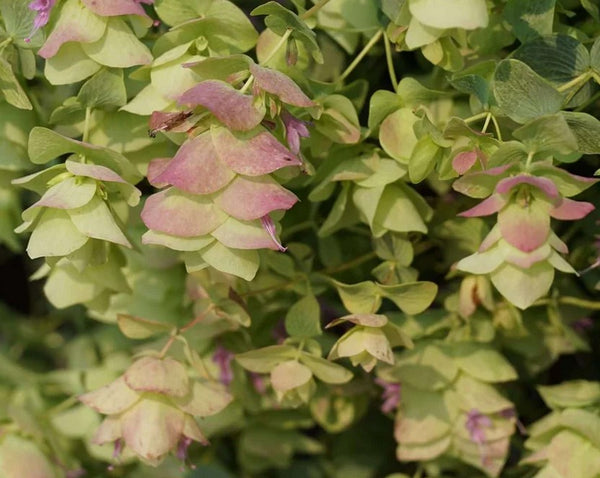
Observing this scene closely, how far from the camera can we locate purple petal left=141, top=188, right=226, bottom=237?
46 cm

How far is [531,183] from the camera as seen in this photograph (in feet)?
1.44

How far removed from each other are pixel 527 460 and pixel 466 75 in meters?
0.27

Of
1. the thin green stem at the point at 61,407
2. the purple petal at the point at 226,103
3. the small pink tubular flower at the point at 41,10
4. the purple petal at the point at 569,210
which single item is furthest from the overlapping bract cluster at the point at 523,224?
the thin green stem at the point at 61,407

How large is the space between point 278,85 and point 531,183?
0.13 meters

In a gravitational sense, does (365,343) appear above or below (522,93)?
below

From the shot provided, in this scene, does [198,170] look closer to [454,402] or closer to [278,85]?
[278,85]

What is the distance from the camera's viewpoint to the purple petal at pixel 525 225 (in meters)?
0.45

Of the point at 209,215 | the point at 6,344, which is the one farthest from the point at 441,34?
the point at 6,344

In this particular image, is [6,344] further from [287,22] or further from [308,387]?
[287,22]

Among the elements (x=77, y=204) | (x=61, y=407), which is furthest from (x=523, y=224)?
(x=61, y=407)

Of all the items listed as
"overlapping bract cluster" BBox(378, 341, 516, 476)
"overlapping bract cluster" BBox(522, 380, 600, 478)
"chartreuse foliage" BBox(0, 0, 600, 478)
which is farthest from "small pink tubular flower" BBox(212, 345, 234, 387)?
"overlapping bract cluster" BBox(522, 380, 600, 478)

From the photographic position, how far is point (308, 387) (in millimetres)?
579

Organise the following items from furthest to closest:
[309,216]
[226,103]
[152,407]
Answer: [309,216] → [152,407] → [226,103]

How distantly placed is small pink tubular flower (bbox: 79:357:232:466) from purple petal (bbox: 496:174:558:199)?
23 centimetres
